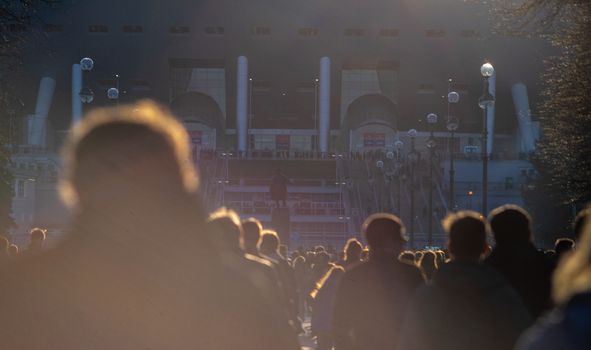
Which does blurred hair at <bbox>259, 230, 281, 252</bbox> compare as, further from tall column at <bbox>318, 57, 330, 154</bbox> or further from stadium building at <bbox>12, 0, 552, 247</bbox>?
tall column at <bbox>318, 57, 330, 154</bbox>

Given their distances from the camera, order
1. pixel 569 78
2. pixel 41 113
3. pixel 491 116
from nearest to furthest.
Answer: pixel 569 78, pixel 491 116, pixel 41 113

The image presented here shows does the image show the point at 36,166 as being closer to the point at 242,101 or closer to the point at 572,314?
the point at 242,101

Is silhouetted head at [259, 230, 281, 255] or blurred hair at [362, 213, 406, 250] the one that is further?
silhouetted head at [259, 230, 281, 255]

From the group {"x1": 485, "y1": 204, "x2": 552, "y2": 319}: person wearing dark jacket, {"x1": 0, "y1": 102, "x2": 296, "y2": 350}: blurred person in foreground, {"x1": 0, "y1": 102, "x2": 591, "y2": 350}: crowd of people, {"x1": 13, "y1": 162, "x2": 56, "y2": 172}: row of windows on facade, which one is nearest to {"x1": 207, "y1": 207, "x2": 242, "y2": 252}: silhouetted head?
{"x1": 485, "y1": 204, "x2": 552, "y2": 319}: person wearing dark jacket

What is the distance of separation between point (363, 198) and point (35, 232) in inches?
2188

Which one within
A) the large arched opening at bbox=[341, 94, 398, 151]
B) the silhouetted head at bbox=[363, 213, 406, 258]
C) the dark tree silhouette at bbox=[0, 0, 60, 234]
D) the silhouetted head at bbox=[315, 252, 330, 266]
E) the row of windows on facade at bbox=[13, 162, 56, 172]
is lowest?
the silhouetted head at bbox=[315, 252, 330, 266]

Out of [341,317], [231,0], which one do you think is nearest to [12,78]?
[341,317]

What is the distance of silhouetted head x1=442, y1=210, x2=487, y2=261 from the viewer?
5.87 m

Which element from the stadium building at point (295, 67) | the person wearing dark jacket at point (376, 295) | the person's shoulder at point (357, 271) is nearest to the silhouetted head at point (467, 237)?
the person wearing dark jacket at point (376, 295)

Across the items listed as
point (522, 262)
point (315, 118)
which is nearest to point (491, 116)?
point (315, 118)

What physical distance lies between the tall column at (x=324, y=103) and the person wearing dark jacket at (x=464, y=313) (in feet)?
252

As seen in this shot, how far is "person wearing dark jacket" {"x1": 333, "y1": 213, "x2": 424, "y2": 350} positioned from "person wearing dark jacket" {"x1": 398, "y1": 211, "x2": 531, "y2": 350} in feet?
6.16

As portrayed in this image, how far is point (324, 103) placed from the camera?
82938 millimetres

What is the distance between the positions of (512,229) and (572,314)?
5.35 meters
